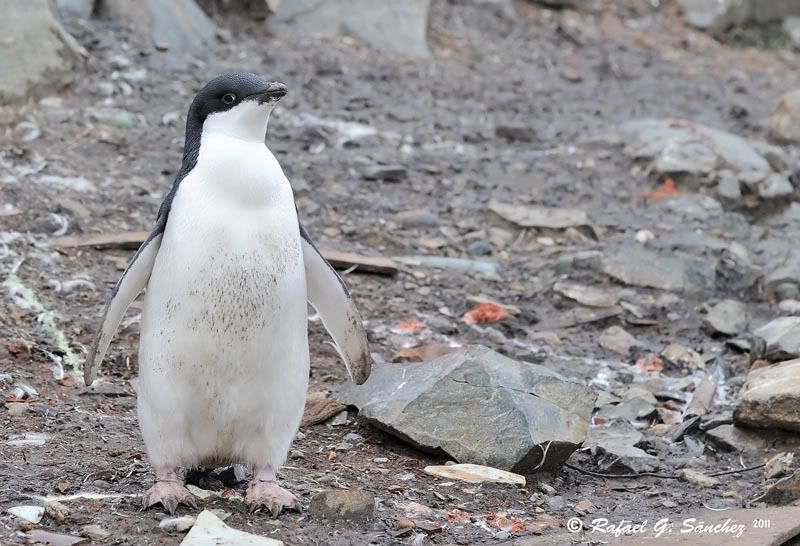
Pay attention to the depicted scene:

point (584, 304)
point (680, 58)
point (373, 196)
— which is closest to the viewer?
point (584, 304)

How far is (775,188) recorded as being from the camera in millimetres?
8125

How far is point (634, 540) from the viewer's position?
3568mm

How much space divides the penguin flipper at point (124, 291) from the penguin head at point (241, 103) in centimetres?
38

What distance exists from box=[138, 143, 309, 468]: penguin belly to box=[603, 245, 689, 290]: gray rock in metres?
3.42

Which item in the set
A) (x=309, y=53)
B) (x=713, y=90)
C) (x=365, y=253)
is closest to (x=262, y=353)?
(x=365, y=253)

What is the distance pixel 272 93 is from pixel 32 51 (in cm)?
420

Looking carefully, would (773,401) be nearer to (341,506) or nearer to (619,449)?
(619,449)

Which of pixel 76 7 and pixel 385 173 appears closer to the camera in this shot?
pixel 385 173

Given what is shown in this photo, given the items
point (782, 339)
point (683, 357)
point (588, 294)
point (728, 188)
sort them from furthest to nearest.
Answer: point (728, 188) → point (588, 294) → point (683, 357) → point (782, 339)

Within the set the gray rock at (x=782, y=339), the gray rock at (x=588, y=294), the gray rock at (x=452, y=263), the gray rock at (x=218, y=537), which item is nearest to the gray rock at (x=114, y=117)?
the gray rock at (x=452, y=263)

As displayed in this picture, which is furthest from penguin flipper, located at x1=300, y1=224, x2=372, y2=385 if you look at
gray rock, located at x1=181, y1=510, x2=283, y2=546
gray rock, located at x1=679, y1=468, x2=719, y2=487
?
gray rock, located at x1=679, y1=468, x2=719, y2=487

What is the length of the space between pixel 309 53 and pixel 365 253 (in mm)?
3122

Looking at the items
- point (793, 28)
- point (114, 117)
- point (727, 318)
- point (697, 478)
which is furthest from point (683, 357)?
point (793, 28)

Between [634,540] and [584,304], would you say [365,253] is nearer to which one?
[584,304]
